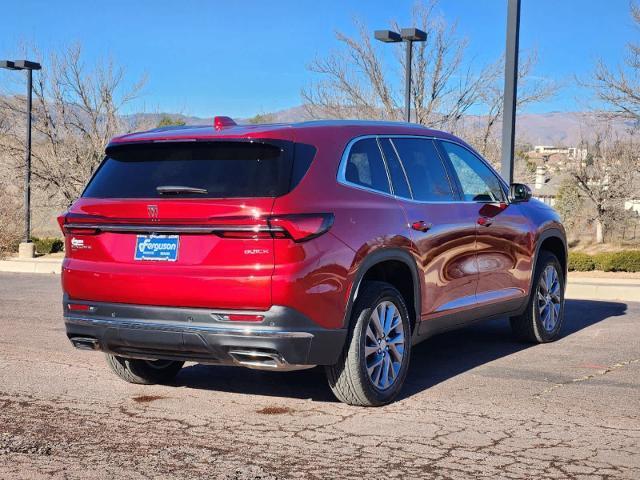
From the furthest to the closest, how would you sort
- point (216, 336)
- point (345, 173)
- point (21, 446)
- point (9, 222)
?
point (9, 222), point (345, 173), point (216, 336), point (21, 446)

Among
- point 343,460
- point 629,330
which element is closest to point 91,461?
point 343,460

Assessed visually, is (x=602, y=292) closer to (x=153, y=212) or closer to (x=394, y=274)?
(x=394, y=274)

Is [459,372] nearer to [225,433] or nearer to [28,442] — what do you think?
[225,433]

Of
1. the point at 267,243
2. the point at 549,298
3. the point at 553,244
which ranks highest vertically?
the point at 267,243

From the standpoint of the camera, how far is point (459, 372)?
7.74 meters

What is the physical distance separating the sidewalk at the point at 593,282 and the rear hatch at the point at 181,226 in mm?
9287

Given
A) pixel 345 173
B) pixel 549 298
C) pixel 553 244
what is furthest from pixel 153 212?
pixel 553 244

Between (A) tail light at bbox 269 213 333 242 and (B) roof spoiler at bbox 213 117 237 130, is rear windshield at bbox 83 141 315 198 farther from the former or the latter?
(B) roof spoiler at bbox 213 117 237 130

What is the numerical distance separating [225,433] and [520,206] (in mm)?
3984

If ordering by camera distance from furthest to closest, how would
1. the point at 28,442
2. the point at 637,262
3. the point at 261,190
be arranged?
the point at 637,262 → the point at 261,190 → the point at 28,442

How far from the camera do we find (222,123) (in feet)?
21.1

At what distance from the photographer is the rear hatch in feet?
18.7

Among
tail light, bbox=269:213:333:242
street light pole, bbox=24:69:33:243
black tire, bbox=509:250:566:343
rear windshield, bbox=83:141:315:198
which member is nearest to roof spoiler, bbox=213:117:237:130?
rear windshield, bbox=83:141:315:198

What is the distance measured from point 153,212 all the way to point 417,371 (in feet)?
9.25
